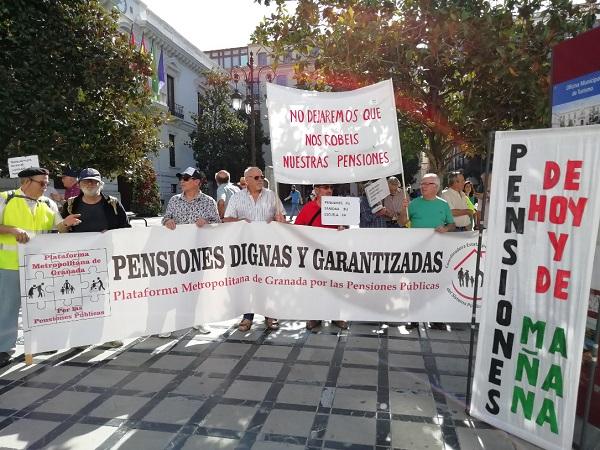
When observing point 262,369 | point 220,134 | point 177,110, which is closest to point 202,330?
point 262,369

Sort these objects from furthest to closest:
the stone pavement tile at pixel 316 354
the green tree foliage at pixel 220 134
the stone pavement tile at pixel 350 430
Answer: the green tree foliage at pixel 220 134
the stone pavement tile at pixel 316 354
the stone pavement tile at pixel 350 430

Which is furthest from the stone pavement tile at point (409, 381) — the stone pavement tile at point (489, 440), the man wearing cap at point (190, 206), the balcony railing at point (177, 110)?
the balcony railing at point (177, 110)

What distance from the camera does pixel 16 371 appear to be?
4.04 meters

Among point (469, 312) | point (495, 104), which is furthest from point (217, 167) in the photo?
point (469, 312)

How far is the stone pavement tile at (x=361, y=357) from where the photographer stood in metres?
4.23

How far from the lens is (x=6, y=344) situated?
4.30 metres

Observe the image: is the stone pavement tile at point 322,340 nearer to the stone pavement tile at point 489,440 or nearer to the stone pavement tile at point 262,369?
the stone pavement tile at point 262,369

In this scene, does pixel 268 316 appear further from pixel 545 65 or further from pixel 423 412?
pixel 545 65

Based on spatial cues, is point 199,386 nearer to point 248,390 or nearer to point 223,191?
point 248,390

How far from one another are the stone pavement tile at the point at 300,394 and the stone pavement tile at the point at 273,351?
0.68 metres

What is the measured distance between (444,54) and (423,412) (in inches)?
190

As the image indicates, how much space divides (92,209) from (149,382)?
184cm

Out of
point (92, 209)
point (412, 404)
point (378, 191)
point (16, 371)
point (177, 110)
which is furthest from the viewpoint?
point (177, 110)

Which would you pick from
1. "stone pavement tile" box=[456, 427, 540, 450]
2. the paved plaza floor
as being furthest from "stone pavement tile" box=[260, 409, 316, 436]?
"stone pavement tile" box=[456, 427, 540, 450]
